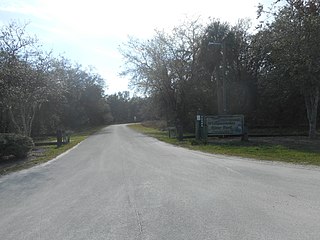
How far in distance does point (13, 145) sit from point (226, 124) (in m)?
14.9

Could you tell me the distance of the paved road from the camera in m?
5.79

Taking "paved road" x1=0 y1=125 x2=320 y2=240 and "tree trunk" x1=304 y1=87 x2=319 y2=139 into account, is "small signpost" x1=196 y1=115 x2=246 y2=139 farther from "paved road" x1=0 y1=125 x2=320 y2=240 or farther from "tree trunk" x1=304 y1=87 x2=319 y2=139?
"paved road" x1=0 y1=125 x2=320 y2=240

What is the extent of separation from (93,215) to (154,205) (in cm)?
123

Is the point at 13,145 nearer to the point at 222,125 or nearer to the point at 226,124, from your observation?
the point at 222,125

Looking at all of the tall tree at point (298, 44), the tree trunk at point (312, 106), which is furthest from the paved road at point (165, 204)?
the tree trunk at point (312, 106)

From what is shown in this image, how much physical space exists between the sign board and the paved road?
14.9 m

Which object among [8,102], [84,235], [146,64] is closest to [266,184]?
[84,235]

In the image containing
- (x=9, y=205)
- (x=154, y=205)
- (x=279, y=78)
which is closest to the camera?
(x=154, y=205)

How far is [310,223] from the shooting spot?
5965mm

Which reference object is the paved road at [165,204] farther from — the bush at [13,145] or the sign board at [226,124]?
the sign board at [226,124]

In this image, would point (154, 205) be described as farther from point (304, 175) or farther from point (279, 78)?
point (279, 78)

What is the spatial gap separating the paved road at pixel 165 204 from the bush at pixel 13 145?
18.0ft

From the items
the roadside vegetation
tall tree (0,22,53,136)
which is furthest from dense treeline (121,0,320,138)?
tall tree (0,22,53,136)

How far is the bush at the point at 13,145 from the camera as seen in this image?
17.9 meters
